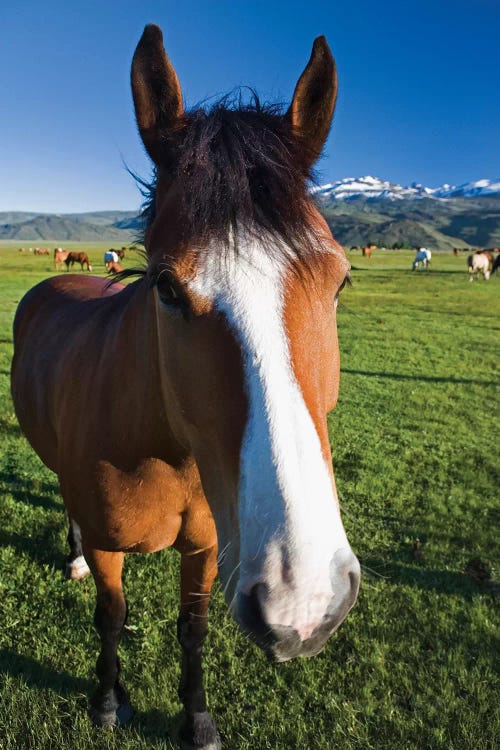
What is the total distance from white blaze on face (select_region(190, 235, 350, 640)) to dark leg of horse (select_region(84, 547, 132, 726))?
64.8 inches

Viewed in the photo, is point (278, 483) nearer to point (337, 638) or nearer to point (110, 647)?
point (110, 647)

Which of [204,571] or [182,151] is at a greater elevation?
[182,151]

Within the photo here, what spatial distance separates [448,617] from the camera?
3.60 metres

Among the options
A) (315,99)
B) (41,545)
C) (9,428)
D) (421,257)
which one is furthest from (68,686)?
Result: (421,257)

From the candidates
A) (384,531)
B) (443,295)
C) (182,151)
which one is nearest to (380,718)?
(384,531)

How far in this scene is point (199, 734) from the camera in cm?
262

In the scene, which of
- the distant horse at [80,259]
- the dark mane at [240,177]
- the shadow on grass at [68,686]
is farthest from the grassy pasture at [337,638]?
the distant horse at [80,259]

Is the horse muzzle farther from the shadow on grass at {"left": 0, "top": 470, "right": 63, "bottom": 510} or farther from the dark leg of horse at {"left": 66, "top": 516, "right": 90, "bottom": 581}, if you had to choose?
the shadow on grass at {"left": 0, "top": 470, "right": 63, "bottom": 510}

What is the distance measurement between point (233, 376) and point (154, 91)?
121cm

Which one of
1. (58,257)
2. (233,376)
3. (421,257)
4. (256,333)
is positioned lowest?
(233,376)

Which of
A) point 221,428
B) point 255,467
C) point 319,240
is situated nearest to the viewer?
point 255,467

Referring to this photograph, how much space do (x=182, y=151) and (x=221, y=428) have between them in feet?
3.31

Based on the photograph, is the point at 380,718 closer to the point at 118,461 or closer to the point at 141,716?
the point at 141,716

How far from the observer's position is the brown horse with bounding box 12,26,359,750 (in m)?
1.22
